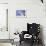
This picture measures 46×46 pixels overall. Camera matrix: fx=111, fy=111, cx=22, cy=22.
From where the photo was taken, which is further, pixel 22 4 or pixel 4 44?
pixel 22 4

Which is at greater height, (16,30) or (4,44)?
(16,30)

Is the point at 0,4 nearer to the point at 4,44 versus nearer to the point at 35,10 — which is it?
the point at 35,10

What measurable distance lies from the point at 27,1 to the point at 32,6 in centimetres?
24

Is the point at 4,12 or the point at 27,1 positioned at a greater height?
the point at 27,1

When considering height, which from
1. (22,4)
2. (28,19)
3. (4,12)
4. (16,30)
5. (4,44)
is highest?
(22,4)

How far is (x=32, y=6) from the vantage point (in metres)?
3.70

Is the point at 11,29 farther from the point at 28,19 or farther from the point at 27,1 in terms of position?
the point at 27,1

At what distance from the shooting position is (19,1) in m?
3.72

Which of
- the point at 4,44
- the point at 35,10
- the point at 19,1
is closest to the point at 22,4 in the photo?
the point at 19,1

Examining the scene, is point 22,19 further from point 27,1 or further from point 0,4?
point 0,4

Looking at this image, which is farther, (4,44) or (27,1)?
(27,1)

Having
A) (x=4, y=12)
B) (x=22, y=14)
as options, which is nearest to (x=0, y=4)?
(x=4, y=12)

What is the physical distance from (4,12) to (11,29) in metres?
0.62

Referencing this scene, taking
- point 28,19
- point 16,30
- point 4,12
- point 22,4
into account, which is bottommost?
point 16,30
